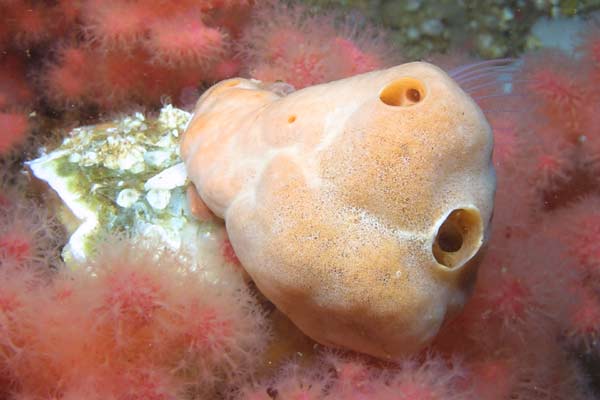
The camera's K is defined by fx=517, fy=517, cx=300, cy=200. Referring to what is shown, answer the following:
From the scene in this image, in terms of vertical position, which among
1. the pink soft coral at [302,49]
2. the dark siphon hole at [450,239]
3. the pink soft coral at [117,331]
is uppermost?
the pink soft coral at [302,49]

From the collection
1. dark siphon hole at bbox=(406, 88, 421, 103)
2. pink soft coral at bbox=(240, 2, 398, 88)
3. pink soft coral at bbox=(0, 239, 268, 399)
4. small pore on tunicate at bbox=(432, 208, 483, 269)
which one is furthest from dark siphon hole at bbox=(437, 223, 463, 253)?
pink soft coral at bbox=(240, 2, 398, 88)

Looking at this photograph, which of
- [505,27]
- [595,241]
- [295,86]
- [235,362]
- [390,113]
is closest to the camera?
[390,113]

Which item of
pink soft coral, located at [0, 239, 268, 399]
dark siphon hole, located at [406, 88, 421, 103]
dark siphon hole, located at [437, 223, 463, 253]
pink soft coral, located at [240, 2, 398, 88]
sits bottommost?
pink soft coral, located at [0, 239, 268, 399]

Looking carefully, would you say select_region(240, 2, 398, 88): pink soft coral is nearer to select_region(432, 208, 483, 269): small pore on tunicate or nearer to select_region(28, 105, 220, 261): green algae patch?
select_region(28, 105, 220, 261): green algae patch

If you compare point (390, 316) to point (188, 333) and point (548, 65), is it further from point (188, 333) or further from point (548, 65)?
point (548, 65)

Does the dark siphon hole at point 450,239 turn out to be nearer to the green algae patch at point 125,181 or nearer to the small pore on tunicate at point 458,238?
the small pore on tunicate at point 458,238

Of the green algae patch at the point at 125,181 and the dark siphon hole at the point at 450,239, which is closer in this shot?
the dark siphon hole at the point at 450,239

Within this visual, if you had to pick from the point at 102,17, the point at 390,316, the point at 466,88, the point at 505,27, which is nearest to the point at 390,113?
the point at 390,316

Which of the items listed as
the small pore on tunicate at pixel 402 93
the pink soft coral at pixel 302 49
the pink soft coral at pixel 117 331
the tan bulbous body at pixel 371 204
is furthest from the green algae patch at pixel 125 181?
the small pore on tunicate at pixel 402 93
